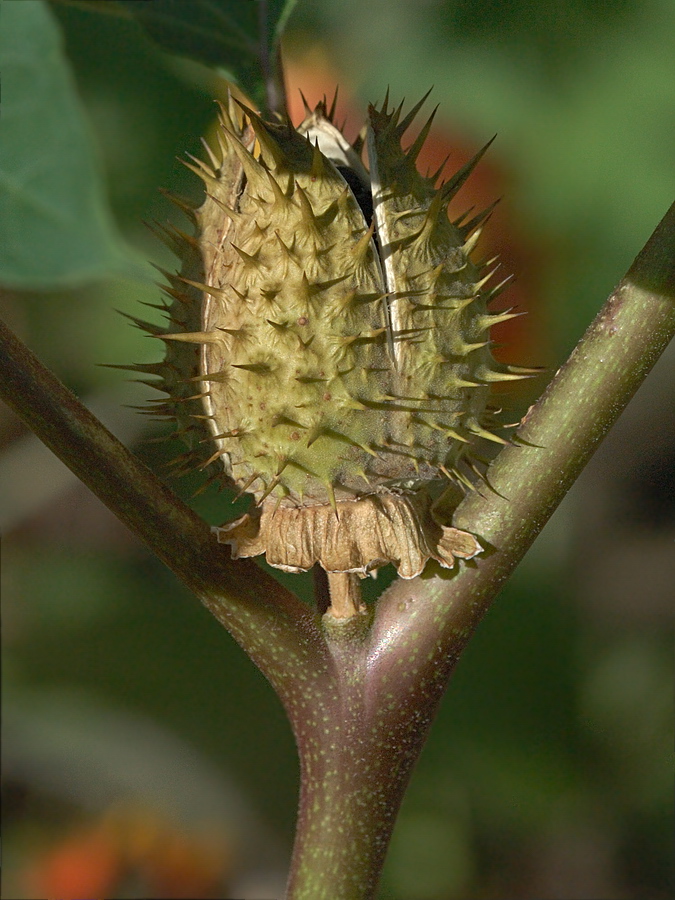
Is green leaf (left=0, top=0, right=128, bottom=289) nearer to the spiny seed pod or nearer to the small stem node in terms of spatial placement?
the spiny seed pod

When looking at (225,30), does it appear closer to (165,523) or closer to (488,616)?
(165,523)

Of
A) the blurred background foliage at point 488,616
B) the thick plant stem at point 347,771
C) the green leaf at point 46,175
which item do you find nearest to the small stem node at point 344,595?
the thick plant stem at point 347,771

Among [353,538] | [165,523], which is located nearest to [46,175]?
[165,523]

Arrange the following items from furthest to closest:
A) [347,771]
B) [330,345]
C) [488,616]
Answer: [488,616], [347,771], [330,345]

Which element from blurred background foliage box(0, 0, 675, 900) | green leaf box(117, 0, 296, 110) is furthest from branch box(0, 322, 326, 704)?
blurred background foliage box(0, 0, 675, 900)

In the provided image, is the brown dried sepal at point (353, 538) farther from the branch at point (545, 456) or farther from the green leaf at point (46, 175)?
the green leaf at point (46, 175)

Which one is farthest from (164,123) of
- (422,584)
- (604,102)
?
(422,584)

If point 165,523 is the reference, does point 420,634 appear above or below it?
below
